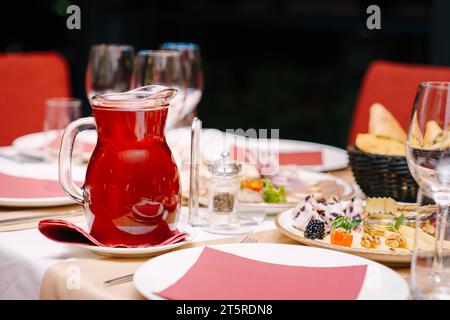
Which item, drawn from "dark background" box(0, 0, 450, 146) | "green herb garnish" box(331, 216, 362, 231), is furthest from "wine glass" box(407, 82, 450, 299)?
"dark background" box(0, 0, 450, 146)

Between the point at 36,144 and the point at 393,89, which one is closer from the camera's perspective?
the point at 36,144

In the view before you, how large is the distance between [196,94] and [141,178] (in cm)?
80

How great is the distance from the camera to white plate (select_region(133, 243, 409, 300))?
2.95 feet

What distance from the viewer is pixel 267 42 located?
13.1 ft

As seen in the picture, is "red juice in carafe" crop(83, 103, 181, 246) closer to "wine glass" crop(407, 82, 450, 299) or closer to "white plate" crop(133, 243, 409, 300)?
"white plate" crop(133, 243, 409, 300)

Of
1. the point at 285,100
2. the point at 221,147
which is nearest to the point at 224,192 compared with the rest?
the point at 221,147

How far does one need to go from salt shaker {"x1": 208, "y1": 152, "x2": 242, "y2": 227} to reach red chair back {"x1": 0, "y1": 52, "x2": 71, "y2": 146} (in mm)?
1476

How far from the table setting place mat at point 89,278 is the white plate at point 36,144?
0.72 metres

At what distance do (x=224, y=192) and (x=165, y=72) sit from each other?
509 mm

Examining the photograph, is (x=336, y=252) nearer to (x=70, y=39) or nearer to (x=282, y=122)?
(x=282, y=122)

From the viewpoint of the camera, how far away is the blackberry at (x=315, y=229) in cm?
114

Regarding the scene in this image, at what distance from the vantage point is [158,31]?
14.5 feet

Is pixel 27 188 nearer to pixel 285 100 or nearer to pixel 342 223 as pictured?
pixel 342 223
